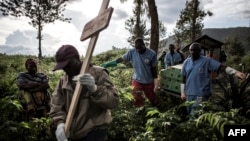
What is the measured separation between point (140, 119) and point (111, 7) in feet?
11.3

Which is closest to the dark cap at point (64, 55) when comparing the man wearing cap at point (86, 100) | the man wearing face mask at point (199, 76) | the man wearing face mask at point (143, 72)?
the man wearing cap at point (86, 100)

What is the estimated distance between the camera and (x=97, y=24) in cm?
285

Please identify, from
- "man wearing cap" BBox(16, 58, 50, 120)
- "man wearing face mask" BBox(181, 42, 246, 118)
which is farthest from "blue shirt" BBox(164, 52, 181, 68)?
"man wearing cap" BBox(16, 58, 50, 120)

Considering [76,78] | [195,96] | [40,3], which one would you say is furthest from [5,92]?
[40,3]

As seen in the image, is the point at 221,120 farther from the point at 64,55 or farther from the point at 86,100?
the point at 64,55

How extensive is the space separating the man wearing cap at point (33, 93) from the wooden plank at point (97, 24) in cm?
304

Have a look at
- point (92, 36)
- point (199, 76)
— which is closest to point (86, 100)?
point (92, 36)

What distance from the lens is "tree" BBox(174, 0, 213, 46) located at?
95.9ft

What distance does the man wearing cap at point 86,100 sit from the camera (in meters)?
2.84

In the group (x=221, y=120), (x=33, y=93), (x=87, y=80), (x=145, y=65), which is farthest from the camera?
(x=145, y=65)

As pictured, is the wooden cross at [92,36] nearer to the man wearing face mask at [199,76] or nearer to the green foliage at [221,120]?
the green foliage at [221,120]

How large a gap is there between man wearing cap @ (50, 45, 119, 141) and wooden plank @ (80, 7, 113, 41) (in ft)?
0.67

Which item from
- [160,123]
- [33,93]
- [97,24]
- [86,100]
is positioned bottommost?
[160,123]

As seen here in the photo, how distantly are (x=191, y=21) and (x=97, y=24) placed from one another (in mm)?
30690
